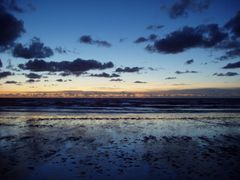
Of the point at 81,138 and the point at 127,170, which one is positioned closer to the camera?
the point at 127,170

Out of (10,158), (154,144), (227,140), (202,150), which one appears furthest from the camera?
(227,140)

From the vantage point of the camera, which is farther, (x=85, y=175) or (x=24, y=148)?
(x=24, y=148)

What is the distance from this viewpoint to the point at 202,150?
A: 11.8 meters

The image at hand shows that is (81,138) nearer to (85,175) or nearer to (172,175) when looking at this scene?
(85,175)

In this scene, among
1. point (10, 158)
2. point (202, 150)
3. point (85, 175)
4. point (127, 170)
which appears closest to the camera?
point (85, 175)

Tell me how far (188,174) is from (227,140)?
7.46 m

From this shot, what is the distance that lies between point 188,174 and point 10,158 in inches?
287

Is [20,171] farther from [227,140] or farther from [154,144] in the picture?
[227,140]

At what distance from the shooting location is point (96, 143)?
13.3 m

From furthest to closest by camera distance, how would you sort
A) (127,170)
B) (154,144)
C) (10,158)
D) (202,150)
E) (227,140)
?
1. (227,140)
2. (154,144)
3. (202,150)
4. (10,158)
5. (127,170)

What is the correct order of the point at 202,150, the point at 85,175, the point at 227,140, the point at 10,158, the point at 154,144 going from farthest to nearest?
the point at 227,140 → the point at 154,144 → the point at 202,150 → the point at 10,158 → the point at 85,175

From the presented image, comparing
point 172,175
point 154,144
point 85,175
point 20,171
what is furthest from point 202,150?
point 20,171

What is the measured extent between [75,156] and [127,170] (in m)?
2.90

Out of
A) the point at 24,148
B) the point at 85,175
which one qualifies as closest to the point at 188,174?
the point at 85,175
